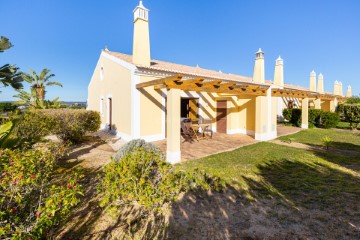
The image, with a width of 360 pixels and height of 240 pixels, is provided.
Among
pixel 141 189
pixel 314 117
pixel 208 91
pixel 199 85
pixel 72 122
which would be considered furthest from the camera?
pixel 314 117

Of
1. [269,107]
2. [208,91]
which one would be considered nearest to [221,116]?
→ [269,107]

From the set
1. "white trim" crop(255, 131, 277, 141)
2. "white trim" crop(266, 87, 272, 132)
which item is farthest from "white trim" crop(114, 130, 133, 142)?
"white trim" crop(266, 87, 272, 132)

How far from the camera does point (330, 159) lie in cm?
711

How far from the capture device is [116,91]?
38.8 feet

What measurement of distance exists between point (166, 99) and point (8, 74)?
285 inches

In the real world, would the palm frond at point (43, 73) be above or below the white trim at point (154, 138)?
above

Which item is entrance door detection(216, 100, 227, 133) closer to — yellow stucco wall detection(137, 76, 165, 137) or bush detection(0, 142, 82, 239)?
yellow stucco wall detection(137, 76, 165, 137)

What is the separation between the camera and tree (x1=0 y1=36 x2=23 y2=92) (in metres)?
6.35

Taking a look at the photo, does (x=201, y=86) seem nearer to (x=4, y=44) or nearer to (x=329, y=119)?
(x=4, y=44)

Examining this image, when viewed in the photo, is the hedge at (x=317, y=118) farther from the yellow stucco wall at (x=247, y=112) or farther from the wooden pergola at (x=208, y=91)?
the yellow stucco wall at (x=247, y=112)

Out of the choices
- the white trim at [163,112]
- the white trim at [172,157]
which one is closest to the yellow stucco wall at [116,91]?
the white trim at [163,112]

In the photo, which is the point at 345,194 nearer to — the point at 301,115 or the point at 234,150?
the point at 234,150

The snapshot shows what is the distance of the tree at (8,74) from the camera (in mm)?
6352

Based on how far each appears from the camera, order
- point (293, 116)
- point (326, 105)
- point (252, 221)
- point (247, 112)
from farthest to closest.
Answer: point (326, 105)
point (293, 116)
point (247, 112)
point (252, 221)
